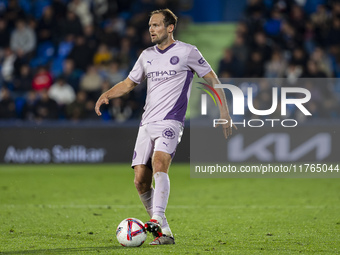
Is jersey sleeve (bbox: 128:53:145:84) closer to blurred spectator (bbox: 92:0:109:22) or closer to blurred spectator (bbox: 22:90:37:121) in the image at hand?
blurred spectator (bbox: 22:90:37:121)

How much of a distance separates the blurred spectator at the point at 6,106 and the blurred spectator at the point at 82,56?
1898 millimetres

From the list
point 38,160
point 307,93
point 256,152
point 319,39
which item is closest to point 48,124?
point 38,160

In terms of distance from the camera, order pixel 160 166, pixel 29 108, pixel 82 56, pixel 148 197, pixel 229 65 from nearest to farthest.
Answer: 1. pixel 160 166
2. pixel 148 197
3. pixel 29 108
4. pixel 229 65
5. pixel 82 56

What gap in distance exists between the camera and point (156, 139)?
645 cm

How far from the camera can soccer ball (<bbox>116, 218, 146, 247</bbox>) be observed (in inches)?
241

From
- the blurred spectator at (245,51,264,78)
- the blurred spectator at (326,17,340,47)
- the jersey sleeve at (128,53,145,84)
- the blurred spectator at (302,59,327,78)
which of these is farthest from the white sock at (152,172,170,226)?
the blurred spectator at (326,17,340,47)

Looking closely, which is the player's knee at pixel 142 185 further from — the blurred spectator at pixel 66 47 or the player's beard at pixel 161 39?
the blurred spectator at pixel 66 47

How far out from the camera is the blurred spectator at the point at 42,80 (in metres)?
16.7

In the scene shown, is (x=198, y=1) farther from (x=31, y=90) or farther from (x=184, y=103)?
(x=184, y=103)

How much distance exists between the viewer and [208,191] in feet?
38.0

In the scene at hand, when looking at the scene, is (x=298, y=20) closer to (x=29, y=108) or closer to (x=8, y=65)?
(x=29, y=108)

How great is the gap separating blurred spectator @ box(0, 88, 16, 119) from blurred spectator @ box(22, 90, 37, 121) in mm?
257

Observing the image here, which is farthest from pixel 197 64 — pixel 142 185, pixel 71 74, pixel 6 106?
pixel 71 74

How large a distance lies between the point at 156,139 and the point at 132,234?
2.93ft
